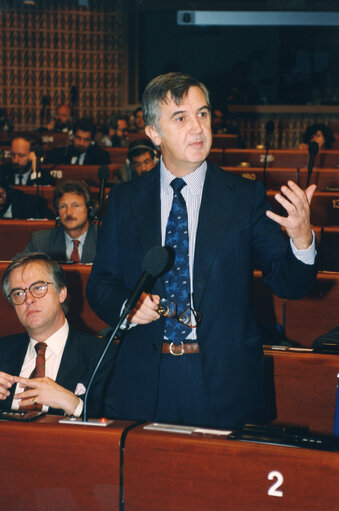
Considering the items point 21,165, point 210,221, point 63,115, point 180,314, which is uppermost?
point 63,115

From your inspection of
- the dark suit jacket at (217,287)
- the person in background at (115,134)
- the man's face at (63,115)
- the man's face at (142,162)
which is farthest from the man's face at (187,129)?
the man's face at (63,115)

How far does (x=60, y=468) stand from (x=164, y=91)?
968 mm

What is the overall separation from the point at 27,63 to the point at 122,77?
1696 mm

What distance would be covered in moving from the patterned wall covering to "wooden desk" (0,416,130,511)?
11891mm

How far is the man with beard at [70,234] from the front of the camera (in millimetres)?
4288

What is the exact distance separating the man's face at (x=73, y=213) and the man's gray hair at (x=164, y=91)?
2514 millimetres

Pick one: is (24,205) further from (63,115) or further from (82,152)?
(63,115)

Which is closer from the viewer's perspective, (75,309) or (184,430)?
(184,430)

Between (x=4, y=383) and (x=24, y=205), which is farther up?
(x=24, y=205)

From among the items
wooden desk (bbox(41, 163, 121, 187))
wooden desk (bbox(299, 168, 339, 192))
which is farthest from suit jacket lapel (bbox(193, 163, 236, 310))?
wooden desk (bbox(41, 163, 121, 187))

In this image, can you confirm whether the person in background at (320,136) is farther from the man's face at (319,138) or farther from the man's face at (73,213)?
the man's face at (73,213)

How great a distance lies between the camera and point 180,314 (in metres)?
1.75

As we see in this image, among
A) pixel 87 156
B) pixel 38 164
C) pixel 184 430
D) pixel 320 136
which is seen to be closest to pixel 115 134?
pixel 87 156

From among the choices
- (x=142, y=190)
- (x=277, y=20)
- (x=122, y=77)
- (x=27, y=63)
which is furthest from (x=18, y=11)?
(x=142, y=190)
